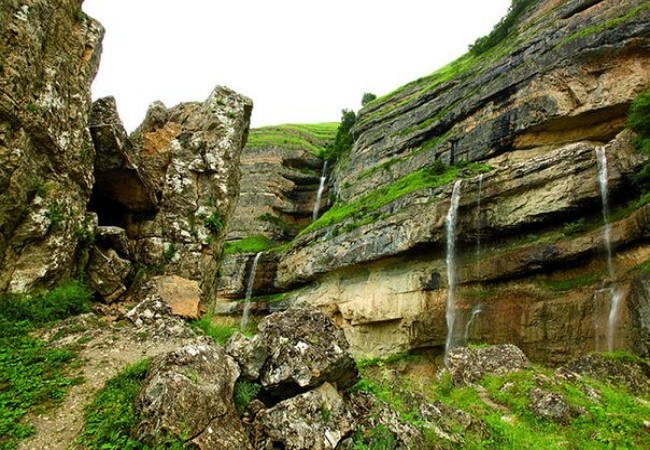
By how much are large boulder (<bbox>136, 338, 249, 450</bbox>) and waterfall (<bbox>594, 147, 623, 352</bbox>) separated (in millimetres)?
20250

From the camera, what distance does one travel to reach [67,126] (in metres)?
10.4

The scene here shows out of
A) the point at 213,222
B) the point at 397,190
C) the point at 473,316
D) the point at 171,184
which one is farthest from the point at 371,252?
the point at 171,184

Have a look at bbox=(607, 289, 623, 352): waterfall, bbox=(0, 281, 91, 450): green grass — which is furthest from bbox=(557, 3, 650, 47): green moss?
bbox=(0, 281, 91, 450): green grass

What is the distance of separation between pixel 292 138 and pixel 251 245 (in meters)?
26.8

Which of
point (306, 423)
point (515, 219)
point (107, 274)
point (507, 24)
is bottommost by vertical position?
point (306, 423)

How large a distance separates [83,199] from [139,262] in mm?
2693

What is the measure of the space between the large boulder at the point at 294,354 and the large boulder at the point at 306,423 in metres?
0.34

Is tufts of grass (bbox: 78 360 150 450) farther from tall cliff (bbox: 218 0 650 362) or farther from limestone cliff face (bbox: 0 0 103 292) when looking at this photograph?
tall cliff (bbox: 218 0 650 362)

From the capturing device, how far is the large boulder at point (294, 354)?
24.1 feet

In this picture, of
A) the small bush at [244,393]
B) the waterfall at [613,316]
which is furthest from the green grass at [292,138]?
the small bush at [244,393]

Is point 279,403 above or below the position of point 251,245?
below

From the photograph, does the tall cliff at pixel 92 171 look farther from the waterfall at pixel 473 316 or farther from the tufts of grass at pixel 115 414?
the waterfall at pixel 473 316

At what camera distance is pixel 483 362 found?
53.6ft

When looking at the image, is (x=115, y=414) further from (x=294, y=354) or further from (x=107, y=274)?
(x=107, y=274)
